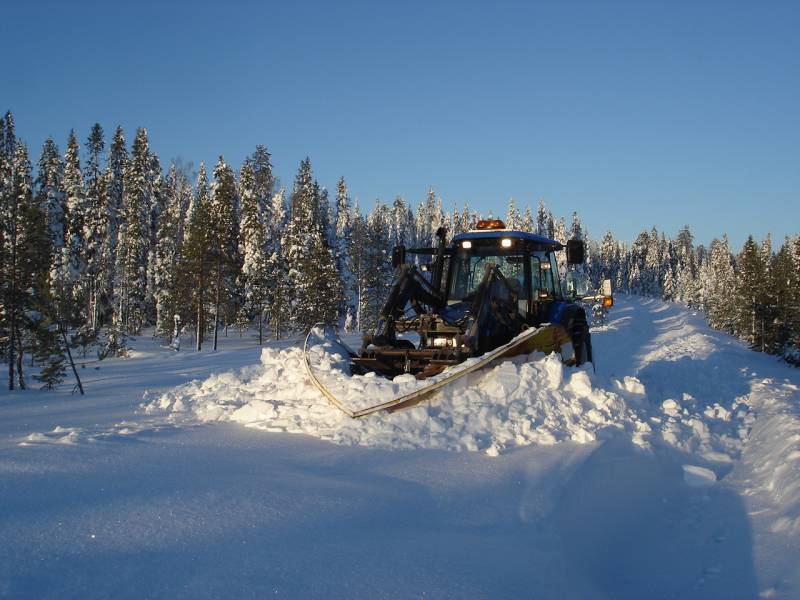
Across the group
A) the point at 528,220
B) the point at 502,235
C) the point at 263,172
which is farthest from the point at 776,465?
the point at 528,220

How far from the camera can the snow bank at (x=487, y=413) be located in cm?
580

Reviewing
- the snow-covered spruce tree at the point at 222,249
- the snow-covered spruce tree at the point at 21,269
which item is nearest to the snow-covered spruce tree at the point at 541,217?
the snow-covered spruce tree at the point at 222,249

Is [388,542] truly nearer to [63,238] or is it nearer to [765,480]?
[765,480]

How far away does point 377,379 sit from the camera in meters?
6.60

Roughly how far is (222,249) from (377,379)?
3184 cm

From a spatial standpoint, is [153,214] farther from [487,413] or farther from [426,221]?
[426,221]

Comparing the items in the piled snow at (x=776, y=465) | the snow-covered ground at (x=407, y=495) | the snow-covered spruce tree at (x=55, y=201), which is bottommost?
the piled snow at (x=776, y=465)

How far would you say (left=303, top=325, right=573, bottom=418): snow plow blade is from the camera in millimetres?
6113

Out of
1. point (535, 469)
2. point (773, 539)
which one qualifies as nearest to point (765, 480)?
point (773, 539)

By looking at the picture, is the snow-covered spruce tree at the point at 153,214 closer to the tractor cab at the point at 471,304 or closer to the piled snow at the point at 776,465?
the tractor cab at the point at 471,304

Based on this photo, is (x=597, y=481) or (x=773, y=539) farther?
(x=597, y=481)

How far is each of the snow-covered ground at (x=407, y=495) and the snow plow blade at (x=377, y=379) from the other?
13 centimetres

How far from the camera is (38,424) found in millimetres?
6703

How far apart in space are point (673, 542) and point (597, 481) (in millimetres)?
844
